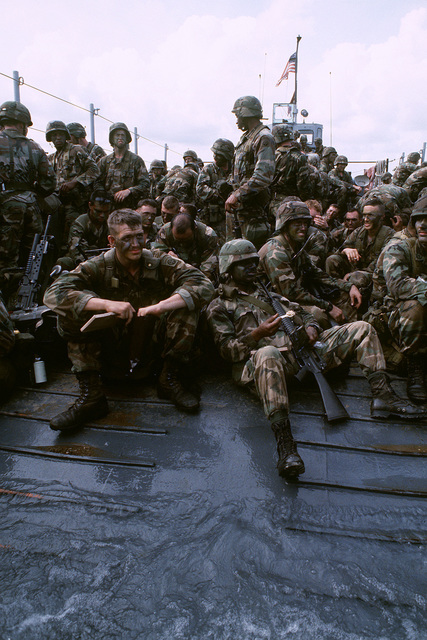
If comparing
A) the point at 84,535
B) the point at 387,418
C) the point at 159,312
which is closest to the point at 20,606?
the point at 84,535

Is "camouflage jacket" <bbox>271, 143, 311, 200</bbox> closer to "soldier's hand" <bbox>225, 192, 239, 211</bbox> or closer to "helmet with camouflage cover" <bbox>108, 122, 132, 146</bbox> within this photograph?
"soldier's hand" <bbox>225, 192, 239, 211</bbox>

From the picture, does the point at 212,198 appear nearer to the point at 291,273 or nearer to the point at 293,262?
the point at 293,262

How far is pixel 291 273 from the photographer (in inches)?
163

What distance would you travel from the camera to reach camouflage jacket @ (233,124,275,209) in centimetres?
480

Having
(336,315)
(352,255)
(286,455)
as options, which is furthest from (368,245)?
(286,455)

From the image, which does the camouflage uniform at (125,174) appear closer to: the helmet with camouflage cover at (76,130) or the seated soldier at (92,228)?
the seated soldier at (92,228)

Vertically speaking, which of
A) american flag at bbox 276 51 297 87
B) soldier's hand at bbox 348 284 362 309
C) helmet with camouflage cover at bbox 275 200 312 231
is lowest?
soldier's hand at bbox 348 284 362 309

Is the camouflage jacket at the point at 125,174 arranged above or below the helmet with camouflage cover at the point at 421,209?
above

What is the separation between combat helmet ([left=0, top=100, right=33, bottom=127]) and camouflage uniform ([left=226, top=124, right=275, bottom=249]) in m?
2.74

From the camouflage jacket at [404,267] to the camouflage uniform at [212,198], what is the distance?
405 centimetres

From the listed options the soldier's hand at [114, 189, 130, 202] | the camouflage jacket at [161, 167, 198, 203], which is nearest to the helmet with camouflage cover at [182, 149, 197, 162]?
the camouflage jacket at [161, 167, 198, 203]

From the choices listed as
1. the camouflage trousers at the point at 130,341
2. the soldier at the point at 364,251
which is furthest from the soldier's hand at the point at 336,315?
the camouflage trousers at the point at 130,341

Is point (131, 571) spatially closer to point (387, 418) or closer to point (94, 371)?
point (94, 371)

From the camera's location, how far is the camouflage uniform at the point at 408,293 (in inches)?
138
